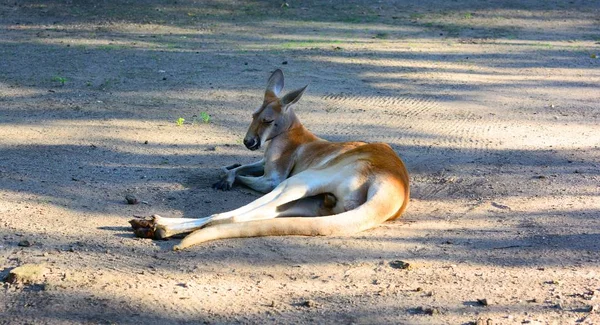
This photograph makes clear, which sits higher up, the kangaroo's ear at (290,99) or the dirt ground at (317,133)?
the kangaroo's ear at (290,99)

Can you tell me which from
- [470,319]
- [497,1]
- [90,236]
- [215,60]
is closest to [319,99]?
[215,60]

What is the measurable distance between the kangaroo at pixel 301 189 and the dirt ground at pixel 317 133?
0.28 feet

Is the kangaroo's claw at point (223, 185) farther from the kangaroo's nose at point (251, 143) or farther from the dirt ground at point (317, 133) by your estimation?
the kangaroo's nose at point (251, 143)

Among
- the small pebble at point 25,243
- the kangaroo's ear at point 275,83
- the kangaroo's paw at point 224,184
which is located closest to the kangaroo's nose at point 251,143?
the kangaroo's paw at point 224,184

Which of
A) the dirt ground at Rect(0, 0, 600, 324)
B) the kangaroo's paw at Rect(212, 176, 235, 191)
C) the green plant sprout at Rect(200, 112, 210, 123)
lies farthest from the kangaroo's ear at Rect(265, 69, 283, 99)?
the green plant sprout at Rect(200, 112, 210, 123)

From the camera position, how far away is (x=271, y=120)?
6.22 m

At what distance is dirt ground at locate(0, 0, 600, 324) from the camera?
13.6ft

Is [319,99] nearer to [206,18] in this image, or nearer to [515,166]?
[515,166]

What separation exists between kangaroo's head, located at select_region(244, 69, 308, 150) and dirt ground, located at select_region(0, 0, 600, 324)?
1.25 feet

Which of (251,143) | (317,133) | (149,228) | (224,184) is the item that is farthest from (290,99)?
(149,228)

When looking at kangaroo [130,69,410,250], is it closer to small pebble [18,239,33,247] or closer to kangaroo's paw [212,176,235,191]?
kangaroo's paw [212,176,235,191]

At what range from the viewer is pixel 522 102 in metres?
8.52

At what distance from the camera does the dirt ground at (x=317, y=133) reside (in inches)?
163

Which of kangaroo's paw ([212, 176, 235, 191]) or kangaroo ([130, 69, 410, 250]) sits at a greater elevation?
kangaroo ([130, 69, 410, 250])
